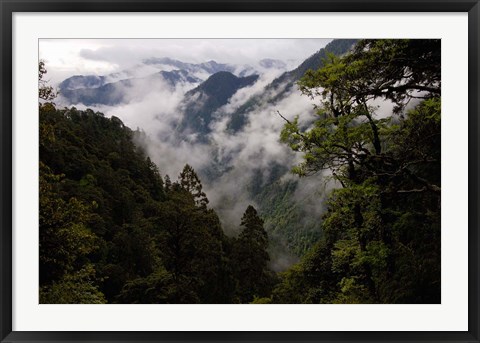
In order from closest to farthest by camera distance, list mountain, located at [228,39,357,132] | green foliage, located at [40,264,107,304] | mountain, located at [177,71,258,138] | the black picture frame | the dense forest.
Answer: the black picture frame < green foliage, located at [40,264,107,304] < the dense forest < mountain, located at [228,39,357,132] < mountain, located at [177,71,258,138]

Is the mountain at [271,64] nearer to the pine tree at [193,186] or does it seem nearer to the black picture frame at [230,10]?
the black picture frame at [230,10]

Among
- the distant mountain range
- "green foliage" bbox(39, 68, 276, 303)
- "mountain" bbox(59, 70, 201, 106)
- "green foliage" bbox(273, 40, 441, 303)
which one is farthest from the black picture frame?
"mountain" bbox(59, 70, 201, 106)

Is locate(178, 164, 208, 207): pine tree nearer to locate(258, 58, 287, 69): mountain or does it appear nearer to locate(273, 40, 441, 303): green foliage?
locate(273, 40, 441, 303): green foliage

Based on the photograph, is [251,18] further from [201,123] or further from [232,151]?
[232,151]

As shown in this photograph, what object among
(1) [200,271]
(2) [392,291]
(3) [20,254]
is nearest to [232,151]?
(1) [200,271]

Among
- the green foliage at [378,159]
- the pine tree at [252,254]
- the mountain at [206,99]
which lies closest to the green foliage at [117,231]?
the pine tree at [252,254]
